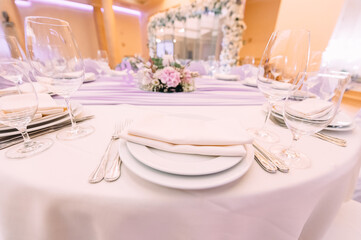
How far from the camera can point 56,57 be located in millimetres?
514

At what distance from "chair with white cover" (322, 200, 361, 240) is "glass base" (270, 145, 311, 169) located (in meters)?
0.41

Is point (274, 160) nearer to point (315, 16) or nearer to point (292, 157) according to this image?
point (292, 157)

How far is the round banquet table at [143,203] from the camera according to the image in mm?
288

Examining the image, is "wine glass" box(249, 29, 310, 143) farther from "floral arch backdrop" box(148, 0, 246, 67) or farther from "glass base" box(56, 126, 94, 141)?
"floral arch backdrop" box(148, 0, 246, 67)

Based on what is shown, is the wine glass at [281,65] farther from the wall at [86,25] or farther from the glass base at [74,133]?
the wall at [86,25]

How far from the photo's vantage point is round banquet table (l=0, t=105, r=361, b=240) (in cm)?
29

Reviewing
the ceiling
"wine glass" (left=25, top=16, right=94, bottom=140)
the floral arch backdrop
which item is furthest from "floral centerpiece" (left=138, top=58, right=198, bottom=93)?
the ceiling

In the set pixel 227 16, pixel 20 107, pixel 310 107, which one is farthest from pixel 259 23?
pixel 20 107

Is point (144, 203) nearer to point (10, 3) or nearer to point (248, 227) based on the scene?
point (248, 227)

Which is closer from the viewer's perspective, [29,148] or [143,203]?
[143,203]

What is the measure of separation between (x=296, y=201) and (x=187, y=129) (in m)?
0.29

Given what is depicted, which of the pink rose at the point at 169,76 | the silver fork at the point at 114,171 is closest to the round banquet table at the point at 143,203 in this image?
the silver fork at the point at 114,171

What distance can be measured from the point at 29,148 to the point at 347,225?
114cm

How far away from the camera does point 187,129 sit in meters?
0.41
